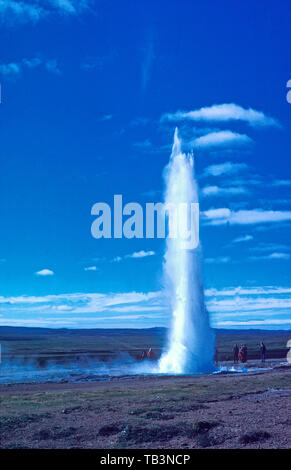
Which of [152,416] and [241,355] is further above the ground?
[241,355]

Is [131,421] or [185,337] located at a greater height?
[185,337]

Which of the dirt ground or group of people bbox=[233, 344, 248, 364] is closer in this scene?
the dirt ground

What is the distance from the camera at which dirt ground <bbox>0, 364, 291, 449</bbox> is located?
12688mm

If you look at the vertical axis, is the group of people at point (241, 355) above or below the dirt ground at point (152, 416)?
above

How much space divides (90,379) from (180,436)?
19.9m

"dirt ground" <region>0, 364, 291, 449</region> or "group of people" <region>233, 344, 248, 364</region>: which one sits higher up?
"group of people" <region>233, 344, 248, 364</region>

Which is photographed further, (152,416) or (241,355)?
(241,355)

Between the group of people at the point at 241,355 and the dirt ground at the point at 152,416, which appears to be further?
the group of people at the point at 241,355

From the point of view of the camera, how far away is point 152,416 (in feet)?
52.5

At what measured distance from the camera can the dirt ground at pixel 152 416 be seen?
41.6 feet

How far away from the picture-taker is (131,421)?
15.1 m
